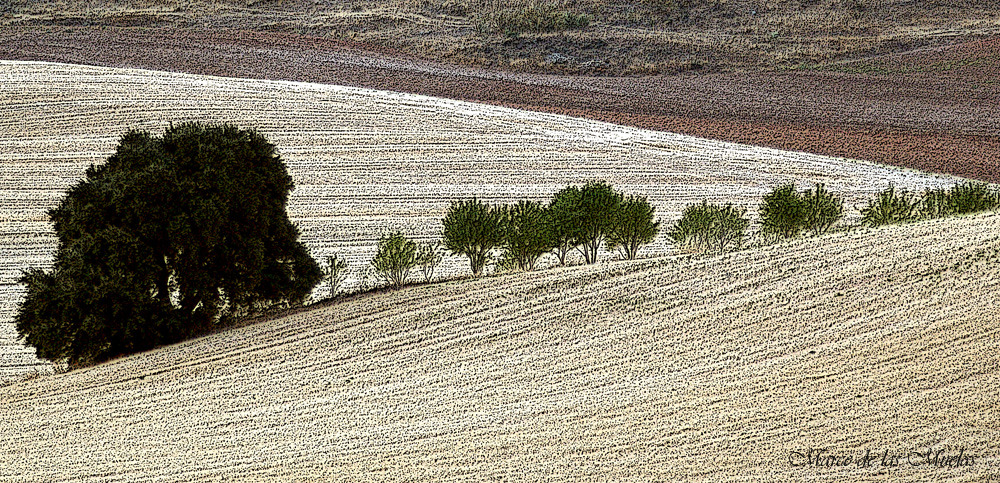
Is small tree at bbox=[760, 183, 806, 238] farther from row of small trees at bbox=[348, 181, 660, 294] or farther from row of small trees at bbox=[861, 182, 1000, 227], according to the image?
row of small trees at bbox=[348, 181, 660, 294]

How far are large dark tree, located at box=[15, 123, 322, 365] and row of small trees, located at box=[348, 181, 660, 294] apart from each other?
224 centimetres

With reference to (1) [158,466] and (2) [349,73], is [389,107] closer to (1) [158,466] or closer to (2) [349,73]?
(2) [349,73]

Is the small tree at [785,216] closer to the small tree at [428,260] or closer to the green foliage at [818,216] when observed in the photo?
the green foliage at [818,216]

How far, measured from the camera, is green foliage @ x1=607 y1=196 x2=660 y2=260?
31.0 m

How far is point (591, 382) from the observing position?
75.3 ft

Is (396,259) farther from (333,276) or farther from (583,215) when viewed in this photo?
(583,215)

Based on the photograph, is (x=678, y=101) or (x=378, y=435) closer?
(x=378, y=435)

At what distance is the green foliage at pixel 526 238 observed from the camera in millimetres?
30281

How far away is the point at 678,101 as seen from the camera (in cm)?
5209

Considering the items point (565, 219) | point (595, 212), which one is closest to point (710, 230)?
point (595, 212)

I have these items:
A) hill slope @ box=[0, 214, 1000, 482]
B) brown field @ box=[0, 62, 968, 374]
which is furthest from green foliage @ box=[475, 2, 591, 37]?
hill slope @ box=[0, 214, 1000, 482]

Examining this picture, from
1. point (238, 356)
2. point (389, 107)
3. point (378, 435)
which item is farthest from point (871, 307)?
point (389, 107)

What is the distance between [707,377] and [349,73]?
117 feet

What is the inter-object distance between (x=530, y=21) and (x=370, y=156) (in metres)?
20.7
